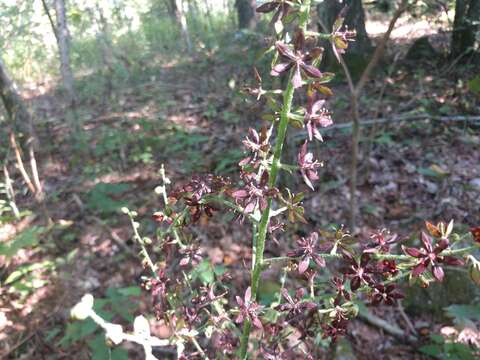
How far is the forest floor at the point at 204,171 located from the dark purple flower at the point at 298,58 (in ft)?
6.87

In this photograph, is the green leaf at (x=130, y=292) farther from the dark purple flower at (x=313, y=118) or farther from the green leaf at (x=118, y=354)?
the dark purple flower at (x=313, y=118)

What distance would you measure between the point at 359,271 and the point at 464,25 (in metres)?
5.94

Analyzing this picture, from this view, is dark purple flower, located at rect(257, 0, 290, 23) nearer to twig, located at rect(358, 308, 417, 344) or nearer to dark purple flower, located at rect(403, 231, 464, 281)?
dark purple flower, located at rect(403, 231, 464, 281)

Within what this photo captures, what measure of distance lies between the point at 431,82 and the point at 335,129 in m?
1.76

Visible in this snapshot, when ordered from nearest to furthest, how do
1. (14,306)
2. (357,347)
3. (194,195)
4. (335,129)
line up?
(194,195), (357,347), (14,306), (335,129)

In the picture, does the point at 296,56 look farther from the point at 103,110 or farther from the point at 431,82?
the point at 103,110

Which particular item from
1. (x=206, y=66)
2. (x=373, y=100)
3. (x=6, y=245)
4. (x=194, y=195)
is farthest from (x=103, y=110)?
(x=194, y=195)

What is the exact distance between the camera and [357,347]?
9.50 ft

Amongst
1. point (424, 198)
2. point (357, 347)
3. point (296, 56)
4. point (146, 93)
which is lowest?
point (357, 347)

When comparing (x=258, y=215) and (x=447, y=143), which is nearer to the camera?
(x=258, y=215)

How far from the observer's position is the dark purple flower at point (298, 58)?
2.83 feet

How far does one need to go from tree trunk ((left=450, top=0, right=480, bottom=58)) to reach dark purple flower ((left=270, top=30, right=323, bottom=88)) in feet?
18.0

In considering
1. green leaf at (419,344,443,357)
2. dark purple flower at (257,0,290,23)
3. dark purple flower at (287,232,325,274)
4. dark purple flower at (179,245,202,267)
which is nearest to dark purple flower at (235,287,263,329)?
dark purple flower at (287,232,325,274)

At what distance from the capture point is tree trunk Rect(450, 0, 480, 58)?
543 cm
